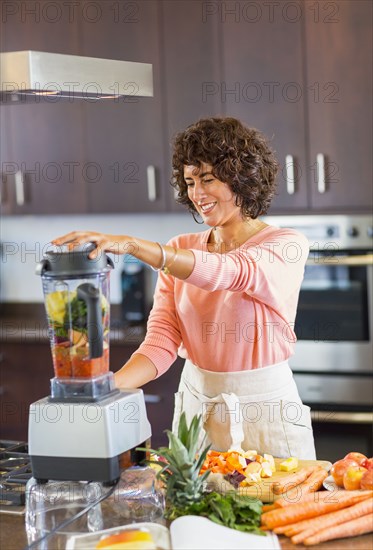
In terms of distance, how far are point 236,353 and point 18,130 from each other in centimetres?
229

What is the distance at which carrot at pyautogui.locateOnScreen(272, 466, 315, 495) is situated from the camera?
1.88 meters

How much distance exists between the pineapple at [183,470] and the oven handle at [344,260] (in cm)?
195

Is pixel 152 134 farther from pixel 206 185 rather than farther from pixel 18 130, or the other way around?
pixel 206 185

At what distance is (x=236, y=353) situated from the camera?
2.42 meters

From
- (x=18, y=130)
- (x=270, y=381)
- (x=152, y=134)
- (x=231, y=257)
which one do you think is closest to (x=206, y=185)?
(x=231, y=257)

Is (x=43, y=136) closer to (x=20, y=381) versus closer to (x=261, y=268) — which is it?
(x=20, y=381)

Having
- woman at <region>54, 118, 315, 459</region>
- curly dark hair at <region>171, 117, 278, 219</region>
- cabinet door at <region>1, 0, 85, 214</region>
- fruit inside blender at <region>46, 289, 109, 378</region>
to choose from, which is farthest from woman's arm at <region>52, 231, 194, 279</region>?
cabinet door at <region>1, 0, 85, 214</region>

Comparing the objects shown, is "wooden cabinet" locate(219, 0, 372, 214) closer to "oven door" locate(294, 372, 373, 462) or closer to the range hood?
"oven door" locate(294, 372, 373, 462)

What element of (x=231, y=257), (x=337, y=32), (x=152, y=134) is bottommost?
(x=231, y=257)

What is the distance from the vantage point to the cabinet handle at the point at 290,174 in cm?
371

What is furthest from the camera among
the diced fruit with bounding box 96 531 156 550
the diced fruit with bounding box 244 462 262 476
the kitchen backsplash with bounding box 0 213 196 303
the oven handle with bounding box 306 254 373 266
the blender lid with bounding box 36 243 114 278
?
the kitchen backsplash with bounding box 0 213 196 303

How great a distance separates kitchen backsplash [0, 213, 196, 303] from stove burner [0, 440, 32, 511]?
227cm

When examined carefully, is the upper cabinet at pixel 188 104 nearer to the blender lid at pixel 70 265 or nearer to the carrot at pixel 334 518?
the blender lid at pixel 70 265

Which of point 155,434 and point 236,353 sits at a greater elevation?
point 236,353
